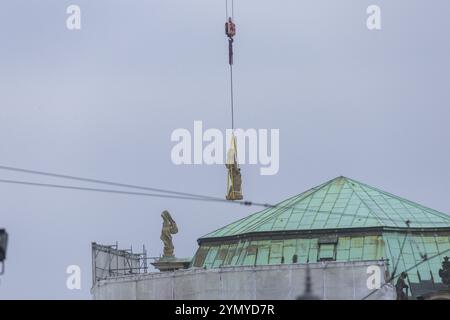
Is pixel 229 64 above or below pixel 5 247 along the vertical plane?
above

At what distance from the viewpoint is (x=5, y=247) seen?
132 meters
